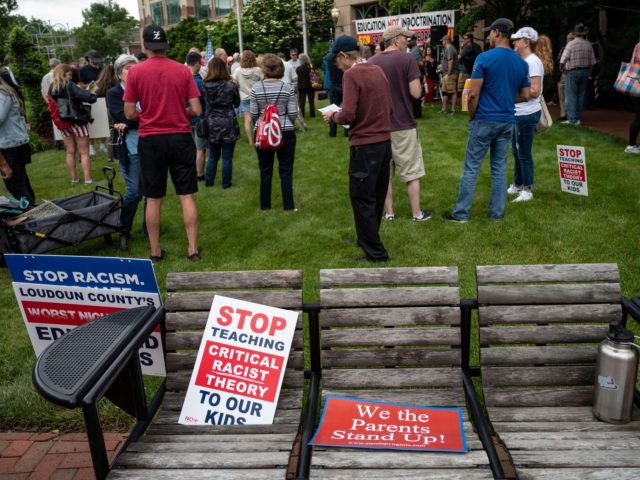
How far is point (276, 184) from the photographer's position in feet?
30.6

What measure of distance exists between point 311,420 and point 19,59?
1418 cm

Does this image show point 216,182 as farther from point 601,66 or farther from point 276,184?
point 601,66

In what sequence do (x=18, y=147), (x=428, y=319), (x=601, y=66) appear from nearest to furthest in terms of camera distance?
(x=428, y=319) < (x=18, y=147) < (x=601, y=66)

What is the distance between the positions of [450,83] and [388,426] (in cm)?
1362

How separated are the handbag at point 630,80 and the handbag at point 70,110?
8178 mm

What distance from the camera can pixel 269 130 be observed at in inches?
283

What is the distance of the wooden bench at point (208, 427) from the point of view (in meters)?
2.36

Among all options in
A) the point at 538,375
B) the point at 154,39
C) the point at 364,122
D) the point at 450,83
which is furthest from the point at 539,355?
the point at 450,83

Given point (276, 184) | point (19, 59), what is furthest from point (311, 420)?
point (19, 59)

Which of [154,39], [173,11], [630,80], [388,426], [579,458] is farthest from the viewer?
[173,11]

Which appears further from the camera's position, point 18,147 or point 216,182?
point 216,182

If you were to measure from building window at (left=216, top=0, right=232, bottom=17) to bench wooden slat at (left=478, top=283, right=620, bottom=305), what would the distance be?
63572mm

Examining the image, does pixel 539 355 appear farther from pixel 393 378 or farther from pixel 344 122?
pixel 344 122

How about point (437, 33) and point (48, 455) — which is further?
point (437, 33)
